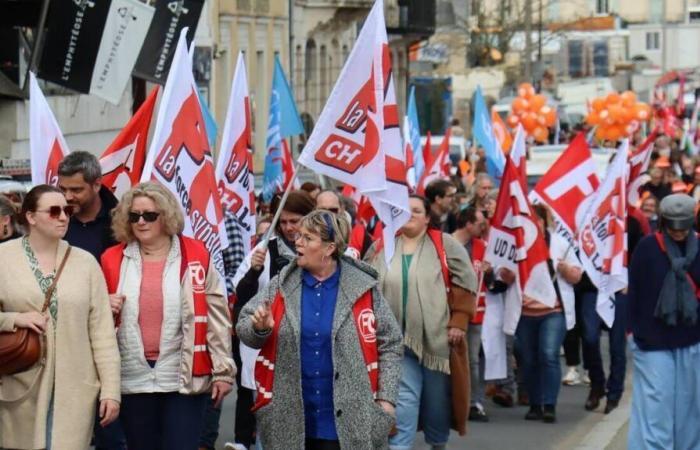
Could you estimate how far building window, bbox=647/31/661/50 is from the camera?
103 metres

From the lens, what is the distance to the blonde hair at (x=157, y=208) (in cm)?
837

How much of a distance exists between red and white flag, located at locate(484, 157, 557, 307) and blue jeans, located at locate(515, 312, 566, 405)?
23cm

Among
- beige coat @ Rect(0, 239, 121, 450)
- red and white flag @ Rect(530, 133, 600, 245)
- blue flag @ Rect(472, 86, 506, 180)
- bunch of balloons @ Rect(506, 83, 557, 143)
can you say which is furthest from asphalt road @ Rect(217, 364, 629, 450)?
bunch of balloons @ Rect(506, 83, 557, 143)

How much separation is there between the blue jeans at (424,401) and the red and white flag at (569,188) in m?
4.35

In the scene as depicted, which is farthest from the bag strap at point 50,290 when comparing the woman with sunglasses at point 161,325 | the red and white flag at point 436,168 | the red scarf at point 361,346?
the red and white flag at point 436,168

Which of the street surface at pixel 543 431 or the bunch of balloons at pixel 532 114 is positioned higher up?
the bunch of balloons at pixel 532 114

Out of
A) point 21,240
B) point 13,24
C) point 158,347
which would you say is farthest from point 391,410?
point 13,24

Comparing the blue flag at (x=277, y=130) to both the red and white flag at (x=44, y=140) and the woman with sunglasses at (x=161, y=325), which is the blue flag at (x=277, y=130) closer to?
the red and white flag at (x=44, y=140)

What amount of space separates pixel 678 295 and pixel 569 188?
15.3 feet

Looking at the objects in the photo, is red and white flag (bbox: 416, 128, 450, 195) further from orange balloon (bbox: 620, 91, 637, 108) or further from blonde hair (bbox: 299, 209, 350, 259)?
orange balloon (bbox: 620, 91, 637, 108)

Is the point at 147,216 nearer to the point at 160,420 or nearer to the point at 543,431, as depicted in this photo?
the point at 160,420

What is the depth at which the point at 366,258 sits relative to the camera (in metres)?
10.9

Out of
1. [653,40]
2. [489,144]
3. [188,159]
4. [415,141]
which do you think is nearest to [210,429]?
[188,159]

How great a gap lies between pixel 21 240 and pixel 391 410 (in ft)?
5.59
